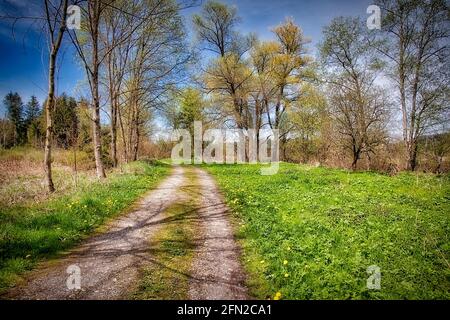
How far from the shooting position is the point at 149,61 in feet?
80.3

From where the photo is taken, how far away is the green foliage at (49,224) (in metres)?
6.05

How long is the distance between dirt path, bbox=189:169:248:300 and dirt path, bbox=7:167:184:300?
4.07 feet

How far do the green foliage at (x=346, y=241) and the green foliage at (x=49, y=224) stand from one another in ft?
14.3

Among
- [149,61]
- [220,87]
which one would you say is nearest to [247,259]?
[149,61]

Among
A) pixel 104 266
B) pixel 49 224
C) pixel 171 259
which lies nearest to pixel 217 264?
pixel 171 259

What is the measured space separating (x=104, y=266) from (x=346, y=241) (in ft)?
17.6

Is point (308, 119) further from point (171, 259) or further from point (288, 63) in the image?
point (171, 259)

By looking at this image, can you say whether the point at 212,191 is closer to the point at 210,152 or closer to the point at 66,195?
the point at 66,195

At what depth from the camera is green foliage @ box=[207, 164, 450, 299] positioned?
501 centimetres

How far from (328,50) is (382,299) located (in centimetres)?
2370

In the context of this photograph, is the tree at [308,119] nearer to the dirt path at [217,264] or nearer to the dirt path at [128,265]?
the dirt path at [217,264]

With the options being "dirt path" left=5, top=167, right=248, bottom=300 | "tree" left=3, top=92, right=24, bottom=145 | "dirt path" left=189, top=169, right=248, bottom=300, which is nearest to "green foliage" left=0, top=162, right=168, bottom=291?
"dirt path" left=5, top=167, right=248, bottom=300

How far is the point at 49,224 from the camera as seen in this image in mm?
7730

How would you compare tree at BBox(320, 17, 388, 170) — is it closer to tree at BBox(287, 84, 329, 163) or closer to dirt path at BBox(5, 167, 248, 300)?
tree at BBox(287, 84, 329, 163)
